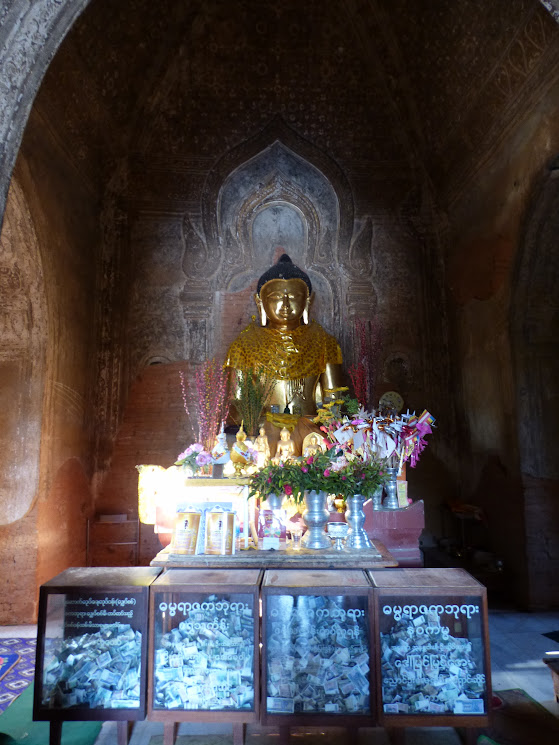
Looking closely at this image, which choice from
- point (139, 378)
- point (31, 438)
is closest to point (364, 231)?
point (139, 378)

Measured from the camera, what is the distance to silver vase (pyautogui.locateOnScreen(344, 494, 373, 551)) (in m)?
3.36

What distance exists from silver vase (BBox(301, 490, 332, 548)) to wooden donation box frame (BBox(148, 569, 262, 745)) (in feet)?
2.44

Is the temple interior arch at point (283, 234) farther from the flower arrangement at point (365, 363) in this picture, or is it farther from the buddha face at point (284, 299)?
the buddha face at point (284, 299)

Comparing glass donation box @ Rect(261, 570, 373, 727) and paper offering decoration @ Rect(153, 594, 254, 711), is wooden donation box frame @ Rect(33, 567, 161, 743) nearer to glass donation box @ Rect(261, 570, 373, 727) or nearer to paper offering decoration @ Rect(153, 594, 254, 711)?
paper offering decoration @ Rect(153, 594, 254, 711)

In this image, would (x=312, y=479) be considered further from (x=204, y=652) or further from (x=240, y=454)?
(x=204, y=652)

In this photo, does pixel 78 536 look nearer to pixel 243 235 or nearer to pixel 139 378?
pixel 139 378

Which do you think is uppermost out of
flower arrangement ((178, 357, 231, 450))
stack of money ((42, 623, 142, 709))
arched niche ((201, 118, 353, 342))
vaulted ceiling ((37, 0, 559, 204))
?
vaulted ceiling ((37, 0, 559, 204))

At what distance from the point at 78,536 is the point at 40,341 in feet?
7.06

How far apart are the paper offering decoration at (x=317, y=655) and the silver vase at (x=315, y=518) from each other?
75 centimetres

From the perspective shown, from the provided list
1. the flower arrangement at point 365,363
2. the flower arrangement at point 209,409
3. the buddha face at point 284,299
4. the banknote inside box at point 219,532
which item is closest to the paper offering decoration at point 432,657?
the banknote inside box at point 219,532

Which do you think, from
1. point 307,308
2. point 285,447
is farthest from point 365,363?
point 285,447

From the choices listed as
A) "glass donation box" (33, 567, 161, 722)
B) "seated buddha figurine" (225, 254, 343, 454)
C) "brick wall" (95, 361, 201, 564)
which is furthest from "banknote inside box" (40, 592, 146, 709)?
"seated buddha figurine" (225, 254, 343, 454)

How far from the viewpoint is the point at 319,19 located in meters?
7.02

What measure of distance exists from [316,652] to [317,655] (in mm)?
13
